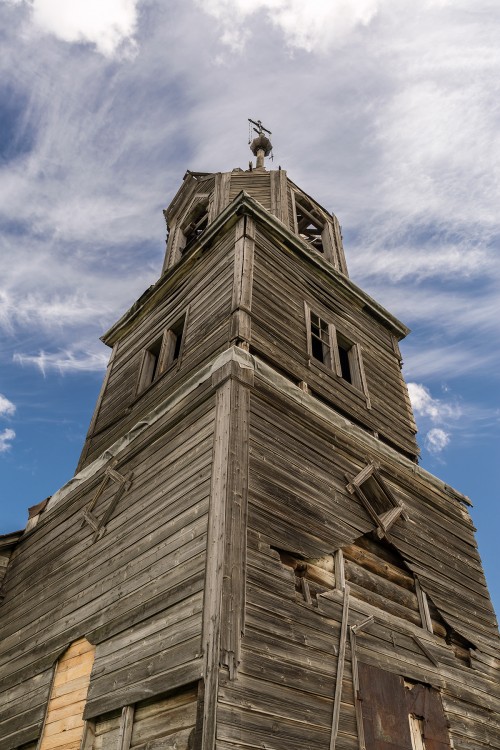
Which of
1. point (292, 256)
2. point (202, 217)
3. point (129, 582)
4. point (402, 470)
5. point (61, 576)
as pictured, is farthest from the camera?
point (202, 217)

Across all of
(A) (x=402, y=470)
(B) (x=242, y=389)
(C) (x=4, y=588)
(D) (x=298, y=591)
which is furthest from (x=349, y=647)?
(C) (x=4, y=588)

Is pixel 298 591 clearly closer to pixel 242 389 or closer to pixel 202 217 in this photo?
pixel 242 389

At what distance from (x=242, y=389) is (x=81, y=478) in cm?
422

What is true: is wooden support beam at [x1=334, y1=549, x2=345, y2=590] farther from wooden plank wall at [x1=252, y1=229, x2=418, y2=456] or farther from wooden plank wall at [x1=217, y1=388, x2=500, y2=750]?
wooden plank wall at [x1=252, y1=229, x2=418, y2=456]

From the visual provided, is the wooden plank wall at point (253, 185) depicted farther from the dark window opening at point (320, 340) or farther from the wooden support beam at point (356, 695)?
the wooden support beam at point (356, 695)

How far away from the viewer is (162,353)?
37.8 feet

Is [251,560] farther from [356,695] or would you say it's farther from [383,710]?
[383,710]

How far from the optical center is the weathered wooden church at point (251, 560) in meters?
5.52

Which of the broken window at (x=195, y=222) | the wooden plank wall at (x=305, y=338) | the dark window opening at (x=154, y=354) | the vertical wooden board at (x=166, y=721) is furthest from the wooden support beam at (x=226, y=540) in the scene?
the broken window at (x=195, y=222)

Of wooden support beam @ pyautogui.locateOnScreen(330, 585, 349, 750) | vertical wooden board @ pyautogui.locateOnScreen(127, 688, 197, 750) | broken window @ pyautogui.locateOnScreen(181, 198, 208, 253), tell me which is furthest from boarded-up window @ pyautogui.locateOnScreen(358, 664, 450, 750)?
broken window @ pyautogui.locateOnScreen(181, 198, 208, 253)

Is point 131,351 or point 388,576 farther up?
point 131,351

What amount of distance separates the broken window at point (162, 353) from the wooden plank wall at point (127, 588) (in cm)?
262

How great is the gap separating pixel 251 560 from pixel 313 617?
3.30 ft

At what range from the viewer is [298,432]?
314 inches
